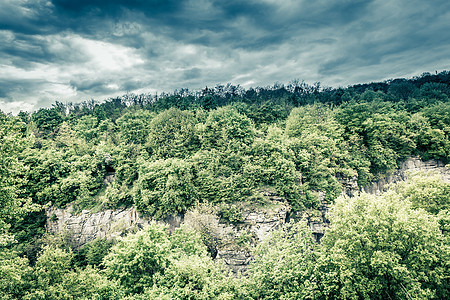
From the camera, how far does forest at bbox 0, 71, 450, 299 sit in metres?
14.8

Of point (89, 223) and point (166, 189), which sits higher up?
point (166, 189)

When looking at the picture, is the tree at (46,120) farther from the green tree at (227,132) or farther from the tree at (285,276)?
the tree at (285,276)

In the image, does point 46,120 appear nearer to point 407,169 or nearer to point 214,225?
point 214,225

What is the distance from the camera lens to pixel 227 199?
31.7 m

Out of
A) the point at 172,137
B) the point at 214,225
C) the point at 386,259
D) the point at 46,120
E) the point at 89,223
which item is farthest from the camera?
the point at 46,120

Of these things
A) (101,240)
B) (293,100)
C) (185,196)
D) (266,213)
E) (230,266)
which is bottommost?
(230,266)

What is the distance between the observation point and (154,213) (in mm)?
33031

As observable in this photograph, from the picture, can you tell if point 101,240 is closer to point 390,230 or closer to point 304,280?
point 304,280

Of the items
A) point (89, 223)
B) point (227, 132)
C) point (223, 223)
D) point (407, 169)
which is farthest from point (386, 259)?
point (407, 169)

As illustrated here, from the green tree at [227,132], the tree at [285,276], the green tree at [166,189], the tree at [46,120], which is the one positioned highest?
the tree at [46,120]

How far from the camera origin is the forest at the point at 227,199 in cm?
1480

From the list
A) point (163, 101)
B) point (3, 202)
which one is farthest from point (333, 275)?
point (163, 101)

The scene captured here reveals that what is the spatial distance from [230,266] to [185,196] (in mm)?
10220

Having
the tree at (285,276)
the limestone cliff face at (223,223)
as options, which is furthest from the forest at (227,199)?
the limestone cliff face at (223,223)
